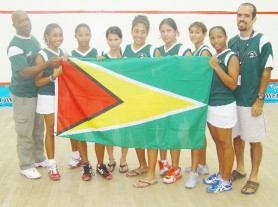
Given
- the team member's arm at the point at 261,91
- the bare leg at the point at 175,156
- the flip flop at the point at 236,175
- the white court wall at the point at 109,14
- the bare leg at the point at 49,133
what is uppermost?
the white court wall at the point at 109,14

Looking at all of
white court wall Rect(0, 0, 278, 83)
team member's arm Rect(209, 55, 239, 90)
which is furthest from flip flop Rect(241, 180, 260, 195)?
white court wall Rect(0, 0, 278, 83)

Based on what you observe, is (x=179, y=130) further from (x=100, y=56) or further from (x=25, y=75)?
(x=25, y=75)

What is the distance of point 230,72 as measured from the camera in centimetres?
298

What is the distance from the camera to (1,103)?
7.06 metres

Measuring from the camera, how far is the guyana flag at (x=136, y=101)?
3.21 metres

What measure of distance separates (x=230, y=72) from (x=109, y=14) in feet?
14.6

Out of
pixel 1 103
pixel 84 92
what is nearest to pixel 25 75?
pixel 84 92

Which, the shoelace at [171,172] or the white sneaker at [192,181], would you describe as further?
the shoelace at [171,172]

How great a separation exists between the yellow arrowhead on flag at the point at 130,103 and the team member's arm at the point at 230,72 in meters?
0.32

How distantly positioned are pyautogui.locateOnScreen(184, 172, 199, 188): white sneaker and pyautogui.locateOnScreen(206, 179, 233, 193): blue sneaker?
0.16 metres

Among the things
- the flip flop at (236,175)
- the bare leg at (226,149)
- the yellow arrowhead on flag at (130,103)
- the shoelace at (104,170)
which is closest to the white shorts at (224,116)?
the bare leg at (226,149)

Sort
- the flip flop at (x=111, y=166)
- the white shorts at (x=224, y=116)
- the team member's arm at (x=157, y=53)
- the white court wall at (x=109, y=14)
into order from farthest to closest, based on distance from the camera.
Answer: the white court wall at (x=109, y=14)
the flip flop at (x=111, y=166)
the team member's arm at (x=157, y=53)
the white shorts at (x=224, y=116)

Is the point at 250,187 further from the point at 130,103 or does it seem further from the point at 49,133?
the point at 49,133

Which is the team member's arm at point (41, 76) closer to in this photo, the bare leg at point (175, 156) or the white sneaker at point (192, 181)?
the bare leg at point (175, 156)
